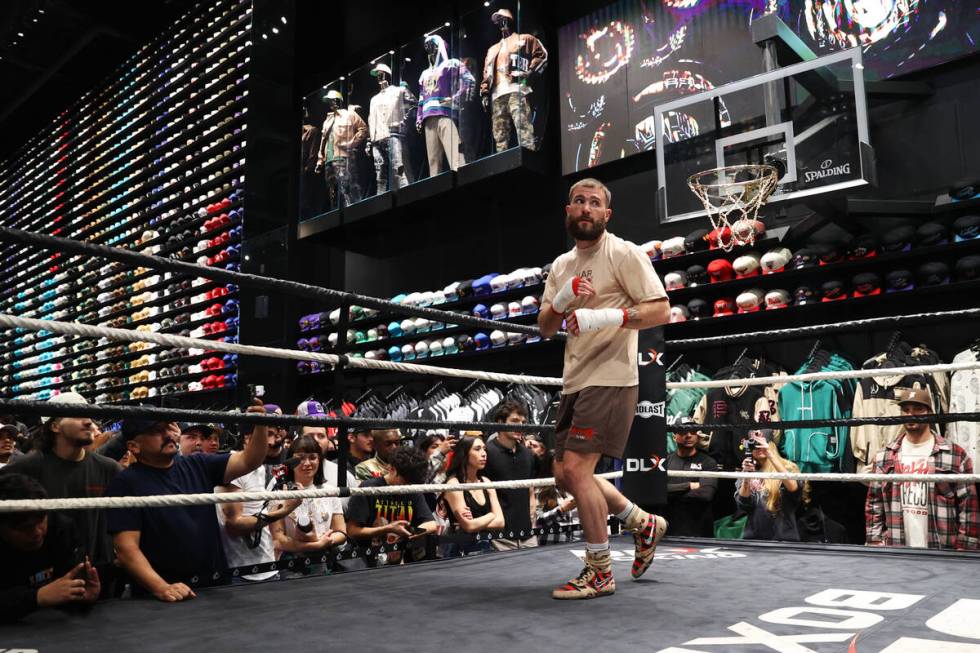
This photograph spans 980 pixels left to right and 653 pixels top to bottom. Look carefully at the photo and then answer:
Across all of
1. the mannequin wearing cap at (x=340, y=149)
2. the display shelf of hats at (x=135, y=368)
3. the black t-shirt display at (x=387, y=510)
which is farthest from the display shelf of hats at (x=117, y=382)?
the black t-shirt display at (x=387, y=510)

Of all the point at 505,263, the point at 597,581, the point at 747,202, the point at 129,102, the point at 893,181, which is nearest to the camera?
the point at 597,581

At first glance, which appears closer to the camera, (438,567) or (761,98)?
(438,567)

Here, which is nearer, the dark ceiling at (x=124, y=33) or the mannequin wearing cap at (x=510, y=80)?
the mannequin wearing cap at (x=510, y=80)

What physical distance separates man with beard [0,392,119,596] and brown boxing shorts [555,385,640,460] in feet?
5.47

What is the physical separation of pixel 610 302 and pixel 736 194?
9.82 feet

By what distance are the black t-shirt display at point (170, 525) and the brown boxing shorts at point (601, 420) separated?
103cm

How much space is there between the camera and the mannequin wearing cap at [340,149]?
7836 millimetres

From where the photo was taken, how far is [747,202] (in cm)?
468

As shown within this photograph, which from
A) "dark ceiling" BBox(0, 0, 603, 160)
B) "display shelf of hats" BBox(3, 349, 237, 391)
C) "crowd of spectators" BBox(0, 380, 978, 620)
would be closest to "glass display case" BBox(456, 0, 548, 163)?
"dark ceiling" BBox(0, 0, 603, 160)

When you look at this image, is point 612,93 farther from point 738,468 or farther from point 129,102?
point 129,102

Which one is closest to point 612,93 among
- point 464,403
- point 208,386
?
point 464,403

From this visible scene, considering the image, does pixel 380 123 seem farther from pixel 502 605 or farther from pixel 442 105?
pixel 502 605

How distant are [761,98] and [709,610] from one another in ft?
12.7

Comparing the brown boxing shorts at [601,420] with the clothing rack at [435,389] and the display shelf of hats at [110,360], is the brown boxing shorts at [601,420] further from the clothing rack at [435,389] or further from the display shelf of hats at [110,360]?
the display shelf of hats at [110,360]
